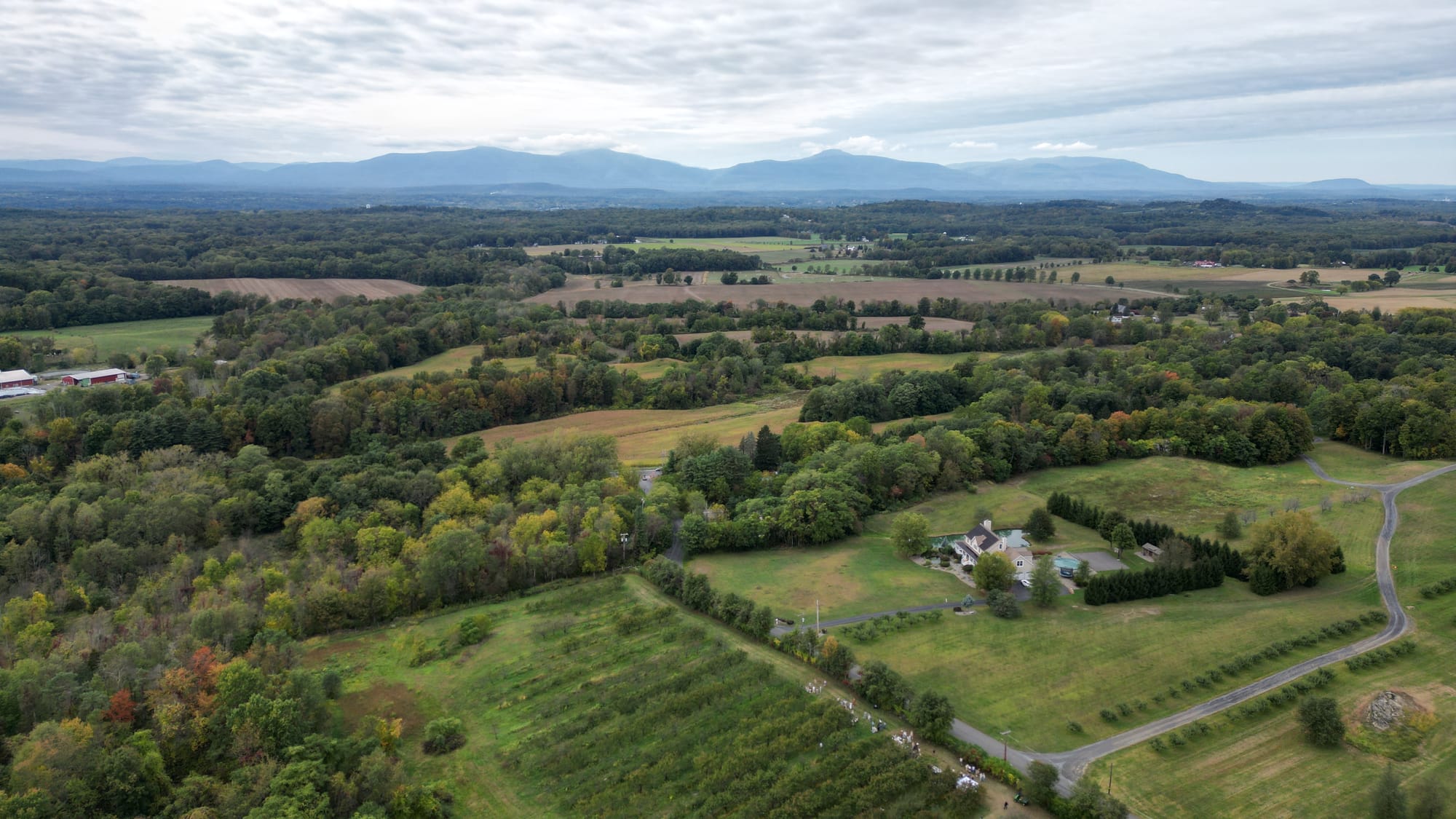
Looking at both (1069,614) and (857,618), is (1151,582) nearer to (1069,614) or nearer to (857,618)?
(1069,614)

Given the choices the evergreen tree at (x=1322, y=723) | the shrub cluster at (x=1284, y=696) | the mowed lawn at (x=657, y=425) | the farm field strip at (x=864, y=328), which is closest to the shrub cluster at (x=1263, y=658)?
the shrub cluster at (x=1284, y=696)

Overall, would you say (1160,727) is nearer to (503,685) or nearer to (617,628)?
(617,628)

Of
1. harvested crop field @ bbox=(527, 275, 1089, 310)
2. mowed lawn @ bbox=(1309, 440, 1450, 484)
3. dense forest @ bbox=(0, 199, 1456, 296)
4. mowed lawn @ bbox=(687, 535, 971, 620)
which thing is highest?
dense forest @ bbox=(0, 199, 1456, 296)

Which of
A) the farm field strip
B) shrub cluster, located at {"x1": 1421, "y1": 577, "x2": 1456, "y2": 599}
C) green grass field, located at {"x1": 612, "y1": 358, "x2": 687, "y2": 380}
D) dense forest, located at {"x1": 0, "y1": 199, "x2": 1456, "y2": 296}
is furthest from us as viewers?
dense forest, located at {"x1": 0, "y1": 199, "x2": 1456, "y2": 296}

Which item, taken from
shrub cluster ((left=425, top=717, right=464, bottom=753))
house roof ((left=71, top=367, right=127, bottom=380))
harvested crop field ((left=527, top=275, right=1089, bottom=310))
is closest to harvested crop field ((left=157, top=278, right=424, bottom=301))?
harvested crop field ((left=527, top=275, right=1089, bottom=310))

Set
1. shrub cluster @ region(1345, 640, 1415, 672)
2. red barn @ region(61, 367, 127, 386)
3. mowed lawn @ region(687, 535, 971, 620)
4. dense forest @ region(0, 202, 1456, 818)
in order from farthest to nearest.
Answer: red barn @ region(61, 367, 127, 386)
mowed lawn @ region(687, 535, 971, 620)
shrub cluster @ region(1345, 640, 1415, 672)
dense forest @ region(0, 202, 1456, 818)

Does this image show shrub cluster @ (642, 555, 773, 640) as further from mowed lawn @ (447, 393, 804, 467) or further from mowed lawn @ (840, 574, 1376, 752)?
mowed lawn @ (447, 393, 804, 467)
